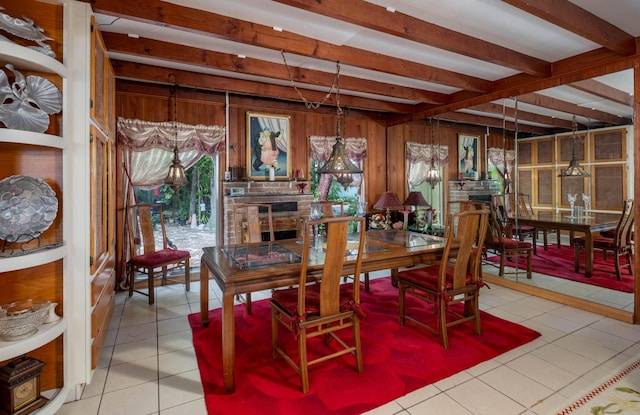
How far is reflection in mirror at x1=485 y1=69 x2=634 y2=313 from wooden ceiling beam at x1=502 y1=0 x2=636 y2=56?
463 millimetres

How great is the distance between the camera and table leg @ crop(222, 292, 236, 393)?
2027mm

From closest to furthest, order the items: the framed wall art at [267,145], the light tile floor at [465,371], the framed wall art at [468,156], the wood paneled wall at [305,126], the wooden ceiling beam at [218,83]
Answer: the light tile floor at [465,371] < the wooden ceiling beam at [218,83] < the wood paneled wall at [305,126] < the framed wall art at [267,145] < the framed wall art at [468,156]

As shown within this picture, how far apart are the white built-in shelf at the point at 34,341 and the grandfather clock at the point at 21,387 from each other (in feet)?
0.40

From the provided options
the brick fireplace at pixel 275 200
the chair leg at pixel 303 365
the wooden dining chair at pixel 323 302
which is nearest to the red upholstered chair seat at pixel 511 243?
the brick fireplace at pixel 275 200

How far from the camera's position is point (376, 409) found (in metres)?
1.88

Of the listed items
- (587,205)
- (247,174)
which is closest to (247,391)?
(247,174)

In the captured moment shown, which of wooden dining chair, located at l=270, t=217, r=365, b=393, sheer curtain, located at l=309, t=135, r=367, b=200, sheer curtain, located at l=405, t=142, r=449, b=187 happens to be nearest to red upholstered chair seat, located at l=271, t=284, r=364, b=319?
wooden dining chair, located at l=270, t=217, r=365, b=393

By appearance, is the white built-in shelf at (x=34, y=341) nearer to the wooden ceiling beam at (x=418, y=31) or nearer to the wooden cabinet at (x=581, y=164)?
the wooden ceiling beam at (x=418, y=31)

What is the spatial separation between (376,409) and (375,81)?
388 cm

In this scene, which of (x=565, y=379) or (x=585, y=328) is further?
(x=585, y=328)

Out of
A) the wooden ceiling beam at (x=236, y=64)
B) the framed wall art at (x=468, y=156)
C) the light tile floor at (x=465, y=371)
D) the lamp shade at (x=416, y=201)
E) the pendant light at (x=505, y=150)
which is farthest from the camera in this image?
the framed wall art at (x=468, y=156)

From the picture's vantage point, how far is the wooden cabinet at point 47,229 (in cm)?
176

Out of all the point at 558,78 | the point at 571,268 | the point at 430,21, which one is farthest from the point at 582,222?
the point at 430,21

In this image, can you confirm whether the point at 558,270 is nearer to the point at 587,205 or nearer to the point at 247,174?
the point at 587,205
